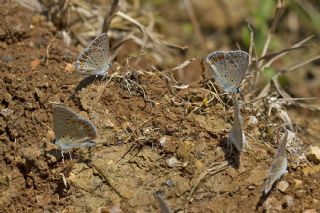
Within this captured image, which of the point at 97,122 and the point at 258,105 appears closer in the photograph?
the point at 97,122

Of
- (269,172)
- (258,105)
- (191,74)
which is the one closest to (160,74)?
(258,105)

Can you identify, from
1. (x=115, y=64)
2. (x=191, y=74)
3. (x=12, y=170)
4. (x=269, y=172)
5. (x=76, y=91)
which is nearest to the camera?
(x=269, y=172)

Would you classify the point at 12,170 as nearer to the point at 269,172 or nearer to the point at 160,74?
the point at 160,74

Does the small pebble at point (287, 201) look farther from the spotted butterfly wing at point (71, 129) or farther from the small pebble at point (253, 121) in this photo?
the spotted butterfly wing at point (71, 129)

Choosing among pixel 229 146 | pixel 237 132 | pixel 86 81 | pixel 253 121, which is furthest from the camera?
pixel 86 81

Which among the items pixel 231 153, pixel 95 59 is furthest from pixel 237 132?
pixel 95 59

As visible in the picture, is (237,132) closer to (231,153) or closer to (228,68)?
(231,153)
